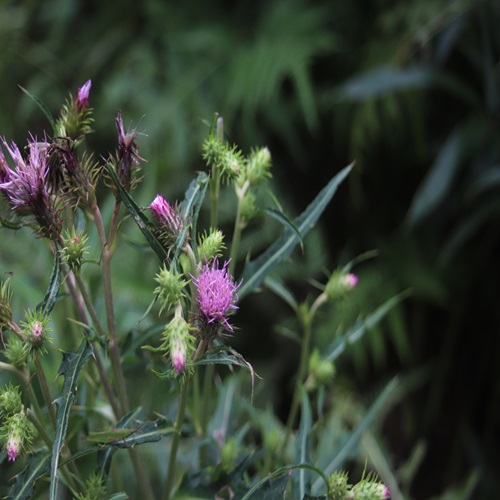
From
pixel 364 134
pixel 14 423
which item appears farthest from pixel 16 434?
pixel 364 134

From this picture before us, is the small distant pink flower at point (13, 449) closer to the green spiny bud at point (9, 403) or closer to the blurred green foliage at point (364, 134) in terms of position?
the green spiny bud at point (9, 403)

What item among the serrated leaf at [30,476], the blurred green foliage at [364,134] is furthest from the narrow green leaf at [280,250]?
the blurred green foliage at [364,134]

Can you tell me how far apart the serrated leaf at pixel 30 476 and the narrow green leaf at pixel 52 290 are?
0.11 metres

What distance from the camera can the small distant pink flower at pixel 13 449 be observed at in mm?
414

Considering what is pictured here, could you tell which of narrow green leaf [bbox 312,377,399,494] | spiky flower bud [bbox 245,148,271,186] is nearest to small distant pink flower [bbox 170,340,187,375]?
spiky flower bud [bbox 245,148,271,186]

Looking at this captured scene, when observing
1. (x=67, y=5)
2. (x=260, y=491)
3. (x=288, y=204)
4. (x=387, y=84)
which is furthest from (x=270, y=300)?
(x=260, y=491)

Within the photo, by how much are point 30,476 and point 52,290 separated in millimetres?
136

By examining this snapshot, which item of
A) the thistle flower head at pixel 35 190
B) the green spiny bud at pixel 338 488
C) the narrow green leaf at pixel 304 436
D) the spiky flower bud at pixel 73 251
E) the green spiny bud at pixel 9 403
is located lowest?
the narrow green leaf at pixel 304 436

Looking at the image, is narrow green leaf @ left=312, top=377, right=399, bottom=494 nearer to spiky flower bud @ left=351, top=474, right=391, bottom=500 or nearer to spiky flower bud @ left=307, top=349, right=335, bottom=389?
spiky flower bud @ left=307, top=349, right=335, bottom=389

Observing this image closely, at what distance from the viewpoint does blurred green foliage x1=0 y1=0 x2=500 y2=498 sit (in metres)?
1.25

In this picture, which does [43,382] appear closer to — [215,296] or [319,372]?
[215,296]

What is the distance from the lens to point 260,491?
49cm

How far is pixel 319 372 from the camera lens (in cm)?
64

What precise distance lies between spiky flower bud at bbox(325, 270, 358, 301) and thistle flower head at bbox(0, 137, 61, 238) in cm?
27
